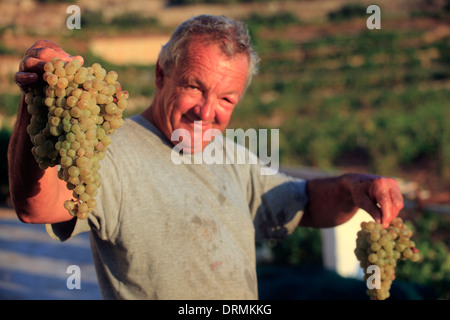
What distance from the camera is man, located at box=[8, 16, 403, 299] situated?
5.54ft

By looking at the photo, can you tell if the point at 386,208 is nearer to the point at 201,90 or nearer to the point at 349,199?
the point at 349,199

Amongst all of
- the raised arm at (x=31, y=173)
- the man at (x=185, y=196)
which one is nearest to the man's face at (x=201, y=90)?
the man at (x=185, y=196)

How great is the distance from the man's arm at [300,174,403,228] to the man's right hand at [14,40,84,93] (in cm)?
119

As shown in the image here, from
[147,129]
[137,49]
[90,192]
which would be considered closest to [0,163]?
[147,129]

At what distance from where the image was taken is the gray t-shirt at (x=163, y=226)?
167cm

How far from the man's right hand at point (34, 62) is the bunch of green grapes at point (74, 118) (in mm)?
27

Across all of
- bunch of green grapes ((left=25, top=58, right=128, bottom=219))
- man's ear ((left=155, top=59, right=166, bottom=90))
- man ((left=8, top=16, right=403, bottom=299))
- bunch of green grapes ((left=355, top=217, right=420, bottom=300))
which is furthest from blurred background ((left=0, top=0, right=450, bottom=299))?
bunch of green grapes ((left=25, top=58, right=128, bottom=219))

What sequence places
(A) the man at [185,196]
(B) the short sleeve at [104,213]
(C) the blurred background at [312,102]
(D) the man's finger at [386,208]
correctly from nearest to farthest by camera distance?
(B) the short sleeve at [104,213] < (A) the man at [185,196] < (D) the man's finger at [386,208] < (C) the blurred background at [312,102]

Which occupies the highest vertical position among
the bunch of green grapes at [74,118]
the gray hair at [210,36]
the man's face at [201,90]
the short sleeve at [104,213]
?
the gray hair at [210,36]

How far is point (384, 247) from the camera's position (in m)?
1.75

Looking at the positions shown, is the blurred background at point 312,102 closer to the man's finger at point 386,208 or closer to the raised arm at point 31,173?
the man's finger at point 386,208

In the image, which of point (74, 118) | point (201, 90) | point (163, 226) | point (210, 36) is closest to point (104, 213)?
point (163, 226)

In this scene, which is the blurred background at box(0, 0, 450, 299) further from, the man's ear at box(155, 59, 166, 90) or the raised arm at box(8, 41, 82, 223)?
the raised arm at box(8, 41, 82, 223)
